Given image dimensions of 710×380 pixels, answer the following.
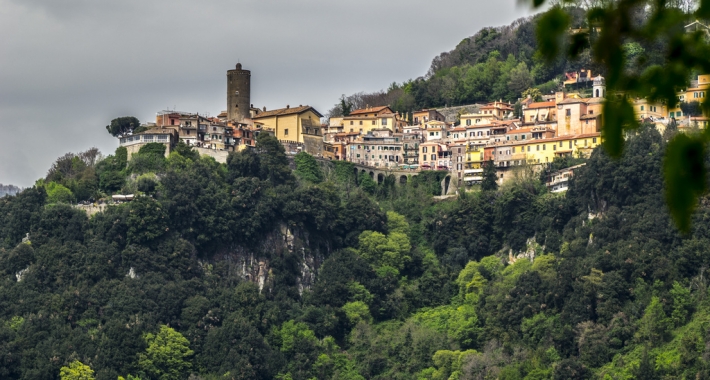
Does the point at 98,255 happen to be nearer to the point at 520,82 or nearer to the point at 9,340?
the point at 9,340

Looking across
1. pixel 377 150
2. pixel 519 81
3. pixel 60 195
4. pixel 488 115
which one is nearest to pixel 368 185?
pixel 377 150

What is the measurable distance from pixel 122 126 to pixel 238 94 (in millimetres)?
8136

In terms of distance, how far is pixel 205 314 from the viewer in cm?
5097

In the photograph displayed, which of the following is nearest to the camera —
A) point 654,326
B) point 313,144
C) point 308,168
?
point 654,326

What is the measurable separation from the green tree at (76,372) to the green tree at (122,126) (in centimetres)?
1827

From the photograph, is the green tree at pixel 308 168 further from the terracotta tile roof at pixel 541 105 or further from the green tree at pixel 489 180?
the terracotta tile roof at pixel 541 105

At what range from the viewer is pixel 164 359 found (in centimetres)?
4822

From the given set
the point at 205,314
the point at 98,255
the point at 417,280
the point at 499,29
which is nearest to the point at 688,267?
the point at 417,280

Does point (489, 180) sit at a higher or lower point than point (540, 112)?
lower

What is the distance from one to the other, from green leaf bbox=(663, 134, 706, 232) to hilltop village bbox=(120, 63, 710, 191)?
182 ft

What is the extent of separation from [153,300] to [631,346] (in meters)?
18.8

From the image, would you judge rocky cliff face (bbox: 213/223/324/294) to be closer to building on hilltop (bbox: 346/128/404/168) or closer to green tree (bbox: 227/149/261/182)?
green tree (bbox: 227/149/261/182)

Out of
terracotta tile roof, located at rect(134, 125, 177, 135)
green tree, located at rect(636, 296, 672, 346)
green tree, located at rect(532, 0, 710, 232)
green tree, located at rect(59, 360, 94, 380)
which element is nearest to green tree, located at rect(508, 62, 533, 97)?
terracotta tile roof, located at rect(134, 125, 177, 135)

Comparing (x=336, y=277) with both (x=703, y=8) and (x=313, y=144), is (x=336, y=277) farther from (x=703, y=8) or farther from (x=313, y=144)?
(x=703, y=8)
